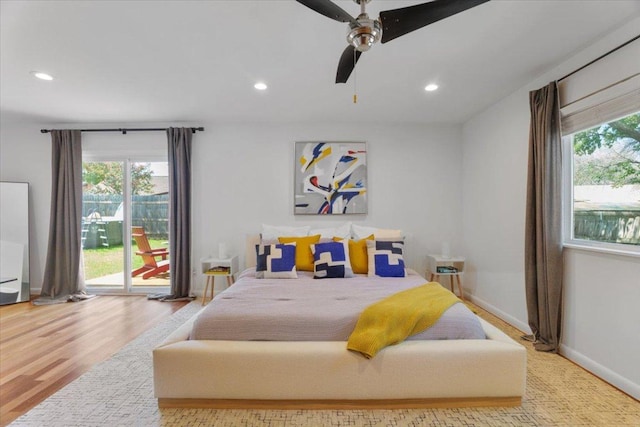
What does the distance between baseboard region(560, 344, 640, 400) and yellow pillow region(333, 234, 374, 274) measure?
69.3 inches

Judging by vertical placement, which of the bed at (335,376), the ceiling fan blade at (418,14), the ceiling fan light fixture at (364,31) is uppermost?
the ceiling fan blade at (418,14)

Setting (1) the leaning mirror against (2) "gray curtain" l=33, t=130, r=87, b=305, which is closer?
(1) the leaning mirror

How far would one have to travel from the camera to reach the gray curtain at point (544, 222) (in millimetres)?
2457

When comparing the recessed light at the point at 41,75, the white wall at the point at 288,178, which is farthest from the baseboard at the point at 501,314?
the recessed light at the point at 41,75

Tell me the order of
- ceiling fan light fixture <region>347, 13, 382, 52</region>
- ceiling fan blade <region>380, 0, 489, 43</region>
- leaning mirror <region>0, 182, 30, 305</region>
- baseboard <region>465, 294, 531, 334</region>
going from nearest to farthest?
ceiling fan blade <region>380, 0, 489, 43</region>
ceiling fan light fixture <region>347, 13, 382, 52</region>
baseboard <region>465, 294, 531, 334</region>
leaning mirror <region>0, 182, 30, 305</region>

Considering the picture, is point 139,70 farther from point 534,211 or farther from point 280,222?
point 534,211

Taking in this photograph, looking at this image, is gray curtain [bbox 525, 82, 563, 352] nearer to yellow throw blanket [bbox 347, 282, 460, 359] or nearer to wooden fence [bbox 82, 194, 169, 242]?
yellow throw blanket [bbox 347, 282, 460, 359]

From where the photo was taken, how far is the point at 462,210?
420cm

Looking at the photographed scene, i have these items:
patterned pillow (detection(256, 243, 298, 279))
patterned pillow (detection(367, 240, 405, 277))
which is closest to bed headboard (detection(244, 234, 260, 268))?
patterned pillow (detection(256, 243, 298, 279))

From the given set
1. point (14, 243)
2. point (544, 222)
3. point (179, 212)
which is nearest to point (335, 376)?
point (544, 222)

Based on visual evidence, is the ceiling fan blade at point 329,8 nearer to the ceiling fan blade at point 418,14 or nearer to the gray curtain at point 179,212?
the ceiling fan blade at point 418,14

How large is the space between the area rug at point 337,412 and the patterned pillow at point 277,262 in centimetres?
129

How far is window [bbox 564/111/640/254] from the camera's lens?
2074 millimetres

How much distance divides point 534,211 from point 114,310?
15.0 ft
